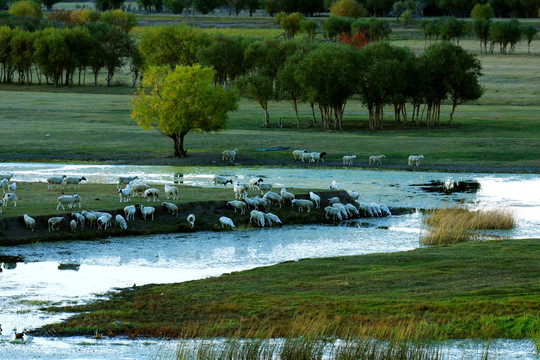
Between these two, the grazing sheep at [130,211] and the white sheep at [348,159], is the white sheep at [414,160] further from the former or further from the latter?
the grazing sheep at [130,211]

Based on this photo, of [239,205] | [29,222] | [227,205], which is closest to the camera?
[29,222]

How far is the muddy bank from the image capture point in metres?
32.0

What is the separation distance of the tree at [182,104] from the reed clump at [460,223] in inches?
1126

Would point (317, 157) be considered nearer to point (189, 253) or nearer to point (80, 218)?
point (80, 218)

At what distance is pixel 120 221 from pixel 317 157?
2919 centimetres

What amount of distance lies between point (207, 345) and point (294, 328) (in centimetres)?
182

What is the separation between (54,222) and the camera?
106ft

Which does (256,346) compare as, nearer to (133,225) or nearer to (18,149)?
(133,225)

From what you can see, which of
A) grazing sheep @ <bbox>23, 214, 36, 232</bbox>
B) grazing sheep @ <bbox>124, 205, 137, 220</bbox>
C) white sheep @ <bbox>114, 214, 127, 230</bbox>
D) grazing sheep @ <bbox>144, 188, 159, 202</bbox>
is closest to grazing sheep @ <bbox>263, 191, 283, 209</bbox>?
grazing sheep @ <bbox>144, 188, 159, 202</bbox>

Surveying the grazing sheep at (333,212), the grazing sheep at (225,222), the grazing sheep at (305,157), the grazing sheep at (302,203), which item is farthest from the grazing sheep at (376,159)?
the grazing sheep at (225,222)

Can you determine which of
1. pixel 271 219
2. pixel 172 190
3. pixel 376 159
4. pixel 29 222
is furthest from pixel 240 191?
pixel 376 159

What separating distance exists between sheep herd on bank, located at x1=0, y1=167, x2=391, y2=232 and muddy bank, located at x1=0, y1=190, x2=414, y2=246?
0.16 meters

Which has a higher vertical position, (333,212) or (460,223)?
(460,223)

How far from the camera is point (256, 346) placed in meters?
16.8
